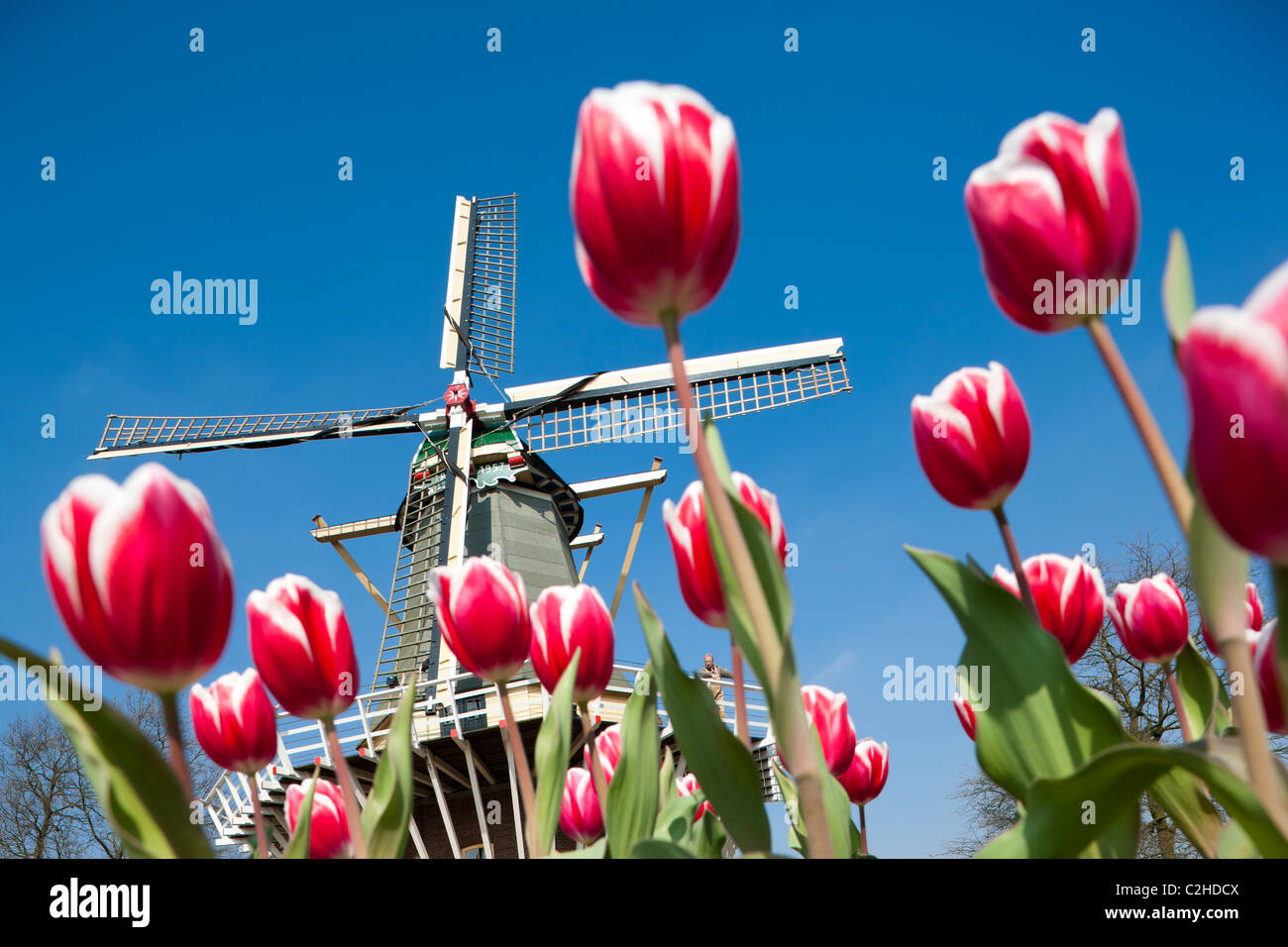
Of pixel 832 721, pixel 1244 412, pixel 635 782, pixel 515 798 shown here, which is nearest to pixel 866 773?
pixel 832 721

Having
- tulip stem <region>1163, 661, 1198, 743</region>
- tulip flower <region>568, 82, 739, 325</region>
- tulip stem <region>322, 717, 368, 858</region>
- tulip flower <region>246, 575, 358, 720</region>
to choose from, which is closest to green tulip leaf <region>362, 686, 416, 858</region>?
tulip stem <region>322, 717, 368, 858</region>

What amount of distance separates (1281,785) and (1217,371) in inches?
15.4

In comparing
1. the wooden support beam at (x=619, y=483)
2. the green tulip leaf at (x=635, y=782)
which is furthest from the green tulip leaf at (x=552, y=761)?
the wooden support beam at (x=619, y=483)

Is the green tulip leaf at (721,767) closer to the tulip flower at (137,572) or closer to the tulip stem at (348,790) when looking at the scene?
the tulip stem at (348,790)

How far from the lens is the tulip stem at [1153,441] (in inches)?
32.9

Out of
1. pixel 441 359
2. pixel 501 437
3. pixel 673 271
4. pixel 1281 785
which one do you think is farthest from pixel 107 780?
pixel 441 359

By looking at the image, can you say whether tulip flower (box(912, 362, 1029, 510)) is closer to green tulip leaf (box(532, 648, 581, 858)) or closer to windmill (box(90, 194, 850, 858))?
green tulip leaf (box(532, 648, 581, 858))

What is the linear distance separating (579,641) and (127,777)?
4.66 ft

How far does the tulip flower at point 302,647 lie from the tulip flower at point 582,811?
1.73 metres

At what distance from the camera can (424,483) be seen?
2209 centimetres
